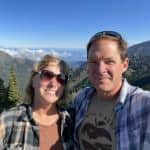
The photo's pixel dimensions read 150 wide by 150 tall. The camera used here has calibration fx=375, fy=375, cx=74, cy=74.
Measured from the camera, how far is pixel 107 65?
6598 mm

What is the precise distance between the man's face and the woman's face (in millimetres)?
889

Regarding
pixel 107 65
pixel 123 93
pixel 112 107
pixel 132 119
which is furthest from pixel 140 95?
pixel 107 65

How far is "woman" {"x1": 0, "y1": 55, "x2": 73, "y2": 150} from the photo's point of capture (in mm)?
6758

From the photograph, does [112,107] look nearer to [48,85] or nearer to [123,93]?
[123,93]

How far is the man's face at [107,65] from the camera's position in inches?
259

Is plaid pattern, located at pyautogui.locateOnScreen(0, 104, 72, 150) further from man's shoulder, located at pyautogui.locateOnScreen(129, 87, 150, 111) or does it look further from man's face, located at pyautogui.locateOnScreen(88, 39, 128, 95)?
man's shoulder, located at pyautogui.locateOnScreen(129, 87, 150, 111)

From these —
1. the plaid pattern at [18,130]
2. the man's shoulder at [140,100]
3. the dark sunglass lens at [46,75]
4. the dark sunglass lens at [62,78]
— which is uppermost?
the dark sunglass lens at [46,75]

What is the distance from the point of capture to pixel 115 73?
657 cm

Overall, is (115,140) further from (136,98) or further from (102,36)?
(102,36)

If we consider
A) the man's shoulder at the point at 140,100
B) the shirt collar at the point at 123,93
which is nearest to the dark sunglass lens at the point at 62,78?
the shirt collar at the point at 123,93

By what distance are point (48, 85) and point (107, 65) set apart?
129cm

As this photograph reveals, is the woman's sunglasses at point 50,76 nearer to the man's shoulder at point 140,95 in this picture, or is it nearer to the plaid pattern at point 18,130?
the plaid pattern at point 18,130

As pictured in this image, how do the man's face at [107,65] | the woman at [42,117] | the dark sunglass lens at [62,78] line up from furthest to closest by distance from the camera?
the dark sunglass lens at [62,78] → the woman at [42,117] → the man's face at [107,65]

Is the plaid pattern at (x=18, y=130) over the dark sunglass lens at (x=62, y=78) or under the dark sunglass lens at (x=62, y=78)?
under
